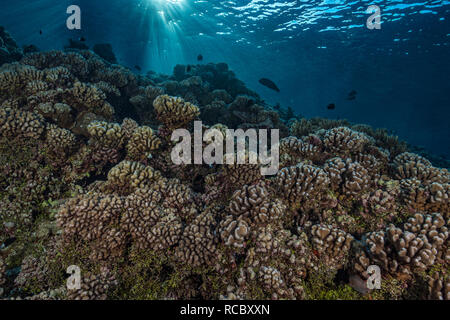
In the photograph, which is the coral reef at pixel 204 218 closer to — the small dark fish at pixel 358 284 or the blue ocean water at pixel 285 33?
the small dark fish at pixel 358 284

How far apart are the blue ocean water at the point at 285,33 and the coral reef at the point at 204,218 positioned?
25465mm

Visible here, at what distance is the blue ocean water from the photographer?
23688mm

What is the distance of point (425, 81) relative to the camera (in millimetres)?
41375

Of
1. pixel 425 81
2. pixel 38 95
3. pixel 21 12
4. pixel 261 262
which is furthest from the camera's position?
pixel 425 81

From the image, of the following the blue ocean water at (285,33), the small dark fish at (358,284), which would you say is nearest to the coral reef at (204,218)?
the small dark fish at (358,284)

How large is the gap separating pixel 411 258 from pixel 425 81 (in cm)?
5774

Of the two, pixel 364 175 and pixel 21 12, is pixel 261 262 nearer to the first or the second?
pixel 364 175

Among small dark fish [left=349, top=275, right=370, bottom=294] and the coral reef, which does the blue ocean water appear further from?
small dark fish [left=349, top=275, right=370, bottom=294]

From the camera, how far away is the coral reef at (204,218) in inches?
120

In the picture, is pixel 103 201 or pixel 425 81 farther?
pixel 425 81

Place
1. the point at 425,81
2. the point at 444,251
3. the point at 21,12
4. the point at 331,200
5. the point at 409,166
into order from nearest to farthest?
the point at 444,251
the point at 331,200
the point at 409,166
the point at 21,12
the point at 425,81

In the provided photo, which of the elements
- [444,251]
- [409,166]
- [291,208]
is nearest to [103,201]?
[291,208]

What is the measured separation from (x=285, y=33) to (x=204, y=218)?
36914 mm

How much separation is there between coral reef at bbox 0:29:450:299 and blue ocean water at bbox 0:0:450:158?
25.5m
